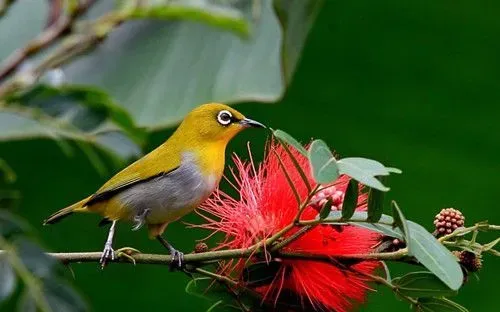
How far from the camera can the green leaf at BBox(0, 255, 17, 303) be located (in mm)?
952

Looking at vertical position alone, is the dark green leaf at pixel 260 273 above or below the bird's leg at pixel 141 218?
above

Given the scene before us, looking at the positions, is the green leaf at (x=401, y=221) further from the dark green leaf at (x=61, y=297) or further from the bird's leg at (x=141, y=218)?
the bird's leg at (x=141, y=218)

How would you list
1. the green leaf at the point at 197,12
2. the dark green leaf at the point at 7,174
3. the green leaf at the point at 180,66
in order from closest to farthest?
the dark green leaf at the point at 7,174 → the green leaf at the point at 197,12 → the green leaf at the point at 180,66

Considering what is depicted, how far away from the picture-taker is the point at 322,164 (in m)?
0.82

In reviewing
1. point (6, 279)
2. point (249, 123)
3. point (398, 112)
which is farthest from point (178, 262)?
point (398, 112)

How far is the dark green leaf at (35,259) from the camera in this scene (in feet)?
3.12

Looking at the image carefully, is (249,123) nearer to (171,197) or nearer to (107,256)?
(171,197)

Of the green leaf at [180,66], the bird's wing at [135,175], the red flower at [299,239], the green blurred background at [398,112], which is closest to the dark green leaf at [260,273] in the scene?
the red flower at [299,239]

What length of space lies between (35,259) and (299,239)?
0.23m

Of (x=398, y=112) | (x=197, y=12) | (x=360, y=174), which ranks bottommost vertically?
(x=398, y=112)

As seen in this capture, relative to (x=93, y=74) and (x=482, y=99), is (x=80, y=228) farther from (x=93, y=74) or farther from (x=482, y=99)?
(x=482, y=99)

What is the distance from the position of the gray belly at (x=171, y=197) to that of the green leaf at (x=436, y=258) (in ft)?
1.24

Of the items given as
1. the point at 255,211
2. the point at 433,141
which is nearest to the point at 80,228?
the point at 433,141

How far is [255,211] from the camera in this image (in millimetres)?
1035
